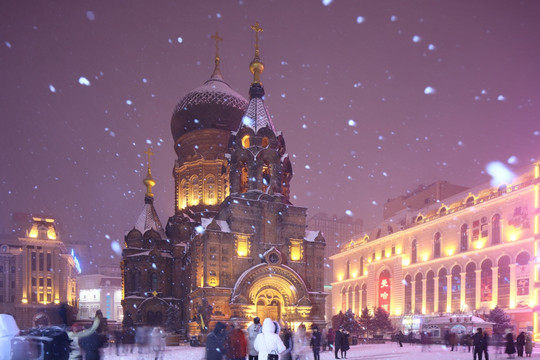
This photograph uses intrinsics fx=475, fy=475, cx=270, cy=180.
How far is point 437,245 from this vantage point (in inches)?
1998

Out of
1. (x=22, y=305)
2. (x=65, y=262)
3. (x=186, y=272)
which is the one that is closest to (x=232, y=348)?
(x=186, y=272)

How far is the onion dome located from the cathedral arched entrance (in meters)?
17.0

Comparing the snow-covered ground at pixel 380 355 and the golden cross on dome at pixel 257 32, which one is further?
the golden cross on dome at pixel 257 32

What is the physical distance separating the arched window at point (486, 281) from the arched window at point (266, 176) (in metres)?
22.4

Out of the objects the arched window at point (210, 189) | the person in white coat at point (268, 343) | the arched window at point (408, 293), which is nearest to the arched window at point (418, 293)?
the arched window at point (408, 293)

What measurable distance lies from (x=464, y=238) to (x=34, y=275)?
191ft

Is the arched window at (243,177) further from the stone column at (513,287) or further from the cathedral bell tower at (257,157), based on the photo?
the stone column at (513,287)

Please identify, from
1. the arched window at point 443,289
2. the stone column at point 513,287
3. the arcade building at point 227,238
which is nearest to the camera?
the arcade building at point 227,238

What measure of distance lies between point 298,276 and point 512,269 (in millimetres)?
19625

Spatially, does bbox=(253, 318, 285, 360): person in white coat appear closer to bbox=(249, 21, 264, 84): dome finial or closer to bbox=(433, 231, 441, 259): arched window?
bbox=(249, 21, 264, 84): dome finial

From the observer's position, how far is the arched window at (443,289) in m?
48.0

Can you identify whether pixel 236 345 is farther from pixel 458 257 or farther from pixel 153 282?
pixel 458 257

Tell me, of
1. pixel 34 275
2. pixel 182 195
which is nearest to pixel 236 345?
pixel 182 195

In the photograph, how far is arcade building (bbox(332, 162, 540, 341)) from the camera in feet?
130
